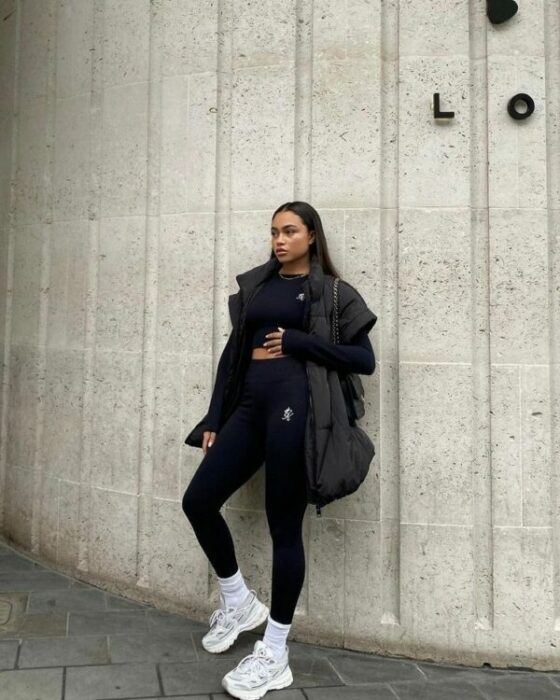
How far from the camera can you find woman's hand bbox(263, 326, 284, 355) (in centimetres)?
316

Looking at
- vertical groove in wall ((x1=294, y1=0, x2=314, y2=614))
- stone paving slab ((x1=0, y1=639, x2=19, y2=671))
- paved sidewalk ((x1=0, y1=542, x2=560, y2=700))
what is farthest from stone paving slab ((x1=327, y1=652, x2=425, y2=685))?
vertical groove in wall ((x1=294, y1=0, x2=314, y2=614))

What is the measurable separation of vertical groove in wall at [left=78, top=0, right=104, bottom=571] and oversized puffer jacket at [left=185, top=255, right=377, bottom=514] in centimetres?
120

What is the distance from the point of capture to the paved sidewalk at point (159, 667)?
300cm

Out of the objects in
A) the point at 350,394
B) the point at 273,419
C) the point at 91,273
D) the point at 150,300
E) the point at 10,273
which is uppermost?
the point at 10,273

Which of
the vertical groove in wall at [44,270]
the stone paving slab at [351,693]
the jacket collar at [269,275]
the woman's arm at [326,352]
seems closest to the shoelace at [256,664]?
the stone paving slab at [351,693]

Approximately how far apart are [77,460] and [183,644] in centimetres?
150

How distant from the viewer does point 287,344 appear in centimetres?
314

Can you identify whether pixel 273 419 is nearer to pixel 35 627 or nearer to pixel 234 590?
pixel 234 590

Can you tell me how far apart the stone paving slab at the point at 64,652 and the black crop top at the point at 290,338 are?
4.27 feet

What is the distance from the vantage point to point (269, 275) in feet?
11.4

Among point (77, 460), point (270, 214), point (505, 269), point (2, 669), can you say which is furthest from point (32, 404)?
point (505, 269)

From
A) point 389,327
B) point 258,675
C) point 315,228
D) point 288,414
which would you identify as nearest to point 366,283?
point 389,327

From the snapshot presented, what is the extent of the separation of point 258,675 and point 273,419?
3.91 ft

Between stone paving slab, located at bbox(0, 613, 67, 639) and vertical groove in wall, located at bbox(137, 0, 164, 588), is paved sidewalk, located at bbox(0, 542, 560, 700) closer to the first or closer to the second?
stone paving slab, located at bbox(0, 613, 67, 639)
